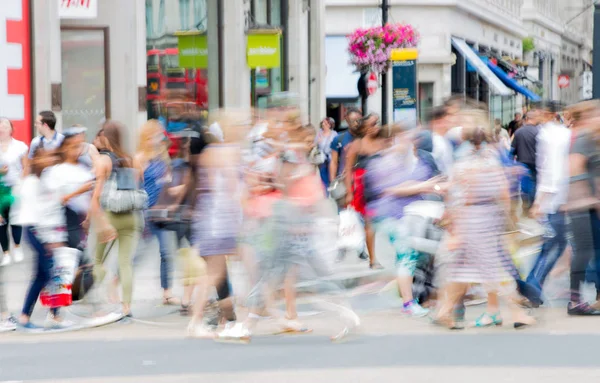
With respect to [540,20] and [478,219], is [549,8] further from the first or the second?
[478,219]

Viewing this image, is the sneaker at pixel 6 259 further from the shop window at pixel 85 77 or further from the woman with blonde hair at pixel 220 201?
the shop window at pixel 85 77

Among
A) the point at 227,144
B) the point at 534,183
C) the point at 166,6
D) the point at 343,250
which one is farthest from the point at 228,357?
the point at 166,6

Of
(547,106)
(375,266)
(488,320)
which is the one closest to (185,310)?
(488,320)

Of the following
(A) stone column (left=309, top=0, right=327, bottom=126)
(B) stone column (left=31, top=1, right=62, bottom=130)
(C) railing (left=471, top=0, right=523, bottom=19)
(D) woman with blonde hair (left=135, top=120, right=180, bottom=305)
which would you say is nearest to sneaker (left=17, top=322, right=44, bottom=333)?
(D) woman with blonde hair (left=135, top=120, right=180, bottom=305)

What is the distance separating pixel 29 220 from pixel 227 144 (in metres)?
1.67

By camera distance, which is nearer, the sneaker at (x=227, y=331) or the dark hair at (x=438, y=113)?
the sneaker at (x=227, y=331)

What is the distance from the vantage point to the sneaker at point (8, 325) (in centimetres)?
1074

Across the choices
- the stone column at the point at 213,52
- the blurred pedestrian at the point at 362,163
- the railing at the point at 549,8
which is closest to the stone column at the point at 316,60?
the stone column at the point at 213,52

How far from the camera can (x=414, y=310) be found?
37.1ft

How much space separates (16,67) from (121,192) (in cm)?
893

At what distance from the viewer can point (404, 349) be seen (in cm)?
962

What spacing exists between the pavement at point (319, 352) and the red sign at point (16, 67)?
7.95 metres

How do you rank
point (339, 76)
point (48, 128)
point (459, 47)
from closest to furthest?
point (48, 128) < point (339, 76) < point (459, 47)

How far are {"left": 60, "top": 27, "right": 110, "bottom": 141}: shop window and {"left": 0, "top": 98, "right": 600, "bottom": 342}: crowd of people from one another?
9178 mm
